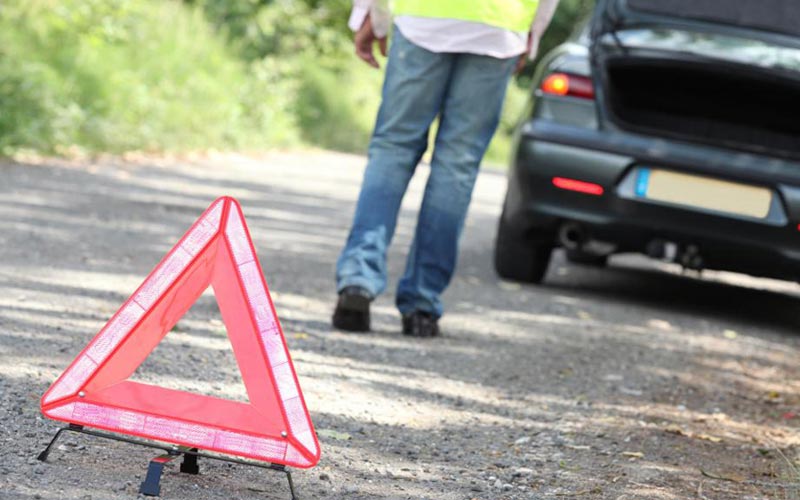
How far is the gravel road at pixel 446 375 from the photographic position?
3.25 m

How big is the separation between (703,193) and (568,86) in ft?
2.53

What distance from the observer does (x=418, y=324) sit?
5.25 meters

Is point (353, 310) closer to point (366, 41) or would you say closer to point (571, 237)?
point (366, 41)

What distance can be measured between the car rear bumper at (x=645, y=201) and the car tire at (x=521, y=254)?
0.87 feet

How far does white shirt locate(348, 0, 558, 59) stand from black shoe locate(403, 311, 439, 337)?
37.8 inches

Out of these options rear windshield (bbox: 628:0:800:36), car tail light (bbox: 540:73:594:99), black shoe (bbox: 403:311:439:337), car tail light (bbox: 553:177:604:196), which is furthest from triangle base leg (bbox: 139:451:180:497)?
rear windshield (bbox: 628:0:800:36)

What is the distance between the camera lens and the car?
20.5 ft

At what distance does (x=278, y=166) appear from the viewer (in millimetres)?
13625

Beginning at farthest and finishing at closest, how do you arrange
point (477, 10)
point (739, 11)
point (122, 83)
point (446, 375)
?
point (122, 83) < point (739, 11) < point (477, 10) < point (446, 375)

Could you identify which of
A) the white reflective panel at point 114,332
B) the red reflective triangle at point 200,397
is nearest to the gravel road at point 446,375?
the red reflective triangle at point 200,397

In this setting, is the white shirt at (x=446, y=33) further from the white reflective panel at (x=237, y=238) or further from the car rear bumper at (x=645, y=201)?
the white reflective panel at (x=237, y=238)

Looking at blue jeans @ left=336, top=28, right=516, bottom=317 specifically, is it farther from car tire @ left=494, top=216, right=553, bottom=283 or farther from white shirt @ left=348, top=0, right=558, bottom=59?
car tire @ left=494, top=216, right=553, bottom=283

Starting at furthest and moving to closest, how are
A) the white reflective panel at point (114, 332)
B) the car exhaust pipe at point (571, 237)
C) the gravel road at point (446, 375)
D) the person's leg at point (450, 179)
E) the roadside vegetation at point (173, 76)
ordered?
the roadside vegetation at point (173, 76) → the car exhaust pipe at point (571, 237) → the person's leg at point (450, 179) → the gravel road at point (446, 375) → the white reflective panel at point (114, 332)

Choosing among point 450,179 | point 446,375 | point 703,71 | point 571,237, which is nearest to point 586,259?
point 571,237
